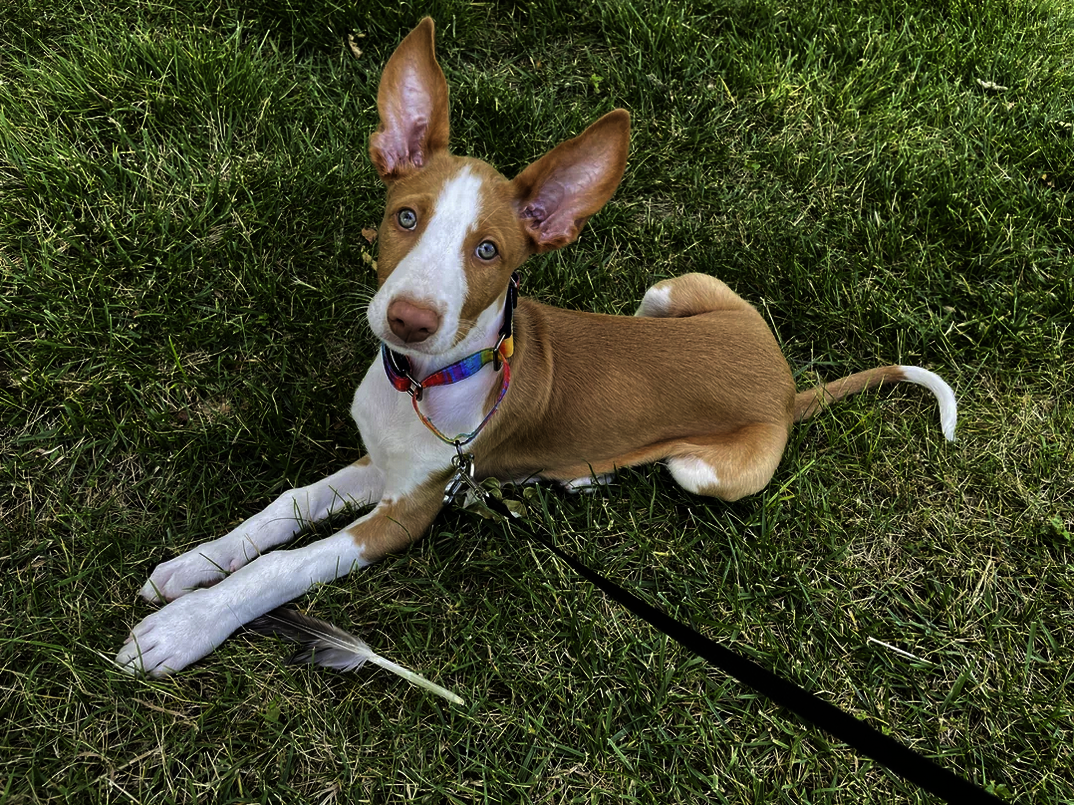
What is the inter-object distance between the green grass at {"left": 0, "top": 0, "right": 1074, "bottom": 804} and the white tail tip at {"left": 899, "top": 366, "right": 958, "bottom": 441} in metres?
0.19

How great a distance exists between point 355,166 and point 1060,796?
422cm

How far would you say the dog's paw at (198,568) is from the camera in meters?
2.82

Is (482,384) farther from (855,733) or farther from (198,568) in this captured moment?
(855,733)

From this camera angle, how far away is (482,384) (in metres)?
2.89

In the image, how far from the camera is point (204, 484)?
3143 millimetres

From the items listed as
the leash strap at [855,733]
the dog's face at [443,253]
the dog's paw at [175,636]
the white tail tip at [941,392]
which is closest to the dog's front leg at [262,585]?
the dog's paw at [175,636]

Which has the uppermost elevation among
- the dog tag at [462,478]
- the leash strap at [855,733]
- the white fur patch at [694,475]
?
the leash strap at [855,733]

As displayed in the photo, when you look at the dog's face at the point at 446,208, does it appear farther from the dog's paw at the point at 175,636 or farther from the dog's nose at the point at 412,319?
the dog's paw at the point at 175,636

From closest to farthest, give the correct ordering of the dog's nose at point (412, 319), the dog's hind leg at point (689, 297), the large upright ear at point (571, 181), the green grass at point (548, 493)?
the dog's nose at point (412, 319) → the large upright ear at point (571, 181) → the green grass at point (548, 493) → the dog's hind leg at point (689, 297)

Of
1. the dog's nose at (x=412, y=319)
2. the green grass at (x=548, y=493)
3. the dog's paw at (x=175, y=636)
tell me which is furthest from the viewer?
the green grass at (x=548, y=493)

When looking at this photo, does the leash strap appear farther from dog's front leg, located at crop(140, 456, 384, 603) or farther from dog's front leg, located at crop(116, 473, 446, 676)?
dog's front leg, located at crop(140, 456, 384, 603)

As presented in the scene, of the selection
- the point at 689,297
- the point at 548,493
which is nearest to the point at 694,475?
the point at 548,493

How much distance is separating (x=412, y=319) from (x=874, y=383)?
2.58 m

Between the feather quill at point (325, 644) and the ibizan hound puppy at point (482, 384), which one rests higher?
the ibizan hound puppy at point (482, 384)
